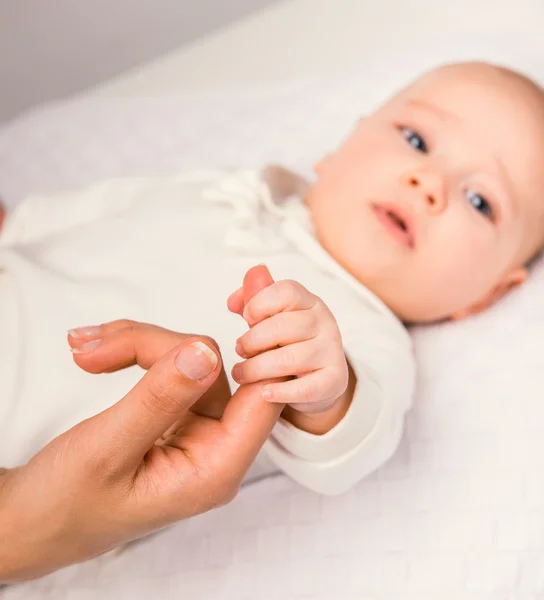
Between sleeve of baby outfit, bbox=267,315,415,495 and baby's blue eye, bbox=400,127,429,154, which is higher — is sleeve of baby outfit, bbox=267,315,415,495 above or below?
below

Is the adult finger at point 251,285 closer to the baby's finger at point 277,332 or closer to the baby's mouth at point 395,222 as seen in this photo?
the baby's finger at point 277,332

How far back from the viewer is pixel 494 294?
0.98 m

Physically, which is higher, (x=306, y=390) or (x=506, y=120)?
(x=506, y=120)

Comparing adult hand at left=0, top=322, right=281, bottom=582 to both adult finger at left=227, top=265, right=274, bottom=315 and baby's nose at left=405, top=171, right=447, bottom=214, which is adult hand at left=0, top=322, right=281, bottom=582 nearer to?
adult finger at left=227, top=265, right=274, bottom=315

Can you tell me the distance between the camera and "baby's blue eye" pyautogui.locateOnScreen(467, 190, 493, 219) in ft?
3.03

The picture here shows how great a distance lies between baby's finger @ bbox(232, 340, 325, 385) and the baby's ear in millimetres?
394

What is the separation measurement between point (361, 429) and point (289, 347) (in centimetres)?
17

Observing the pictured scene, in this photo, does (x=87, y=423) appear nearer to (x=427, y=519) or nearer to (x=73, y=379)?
(x=73, y=379)

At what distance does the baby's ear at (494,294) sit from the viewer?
975mm

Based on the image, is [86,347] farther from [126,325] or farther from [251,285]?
[251,285]

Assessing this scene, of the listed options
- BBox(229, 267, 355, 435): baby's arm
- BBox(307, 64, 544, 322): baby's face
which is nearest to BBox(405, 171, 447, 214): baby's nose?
BBox(307, 64, 544, 322): baby's face

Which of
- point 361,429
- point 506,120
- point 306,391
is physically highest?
point 506,120

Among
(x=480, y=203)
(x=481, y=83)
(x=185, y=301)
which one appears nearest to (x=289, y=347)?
(x=185, y=301)

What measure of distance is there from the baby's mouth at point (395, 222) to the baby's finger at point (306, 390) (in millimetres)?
280
